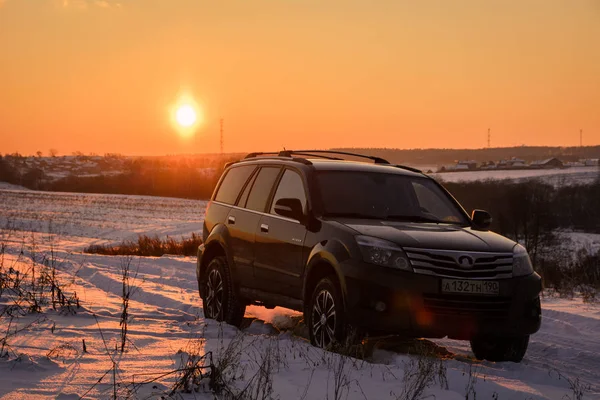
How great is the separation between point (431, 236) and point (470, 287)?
589 mm

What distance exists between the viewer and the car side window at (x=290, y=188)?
8.40 meters

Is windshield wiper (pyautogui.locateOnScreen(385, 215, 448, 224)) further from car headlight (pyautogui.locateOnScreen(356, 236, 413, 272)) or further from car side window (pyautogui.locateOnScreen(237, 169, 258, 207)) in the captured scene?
car side window (pyautogui.locateOnScreen(237, 169, 258, 207))

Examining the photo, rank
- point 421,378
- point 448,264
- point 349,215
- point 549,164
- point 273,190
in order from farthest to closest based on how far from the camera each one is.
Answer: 1. point 549,164
2. point 273,190
3. point 349,215
4. point 448,264
5. point 421,378

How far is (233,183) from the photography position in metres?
10.2

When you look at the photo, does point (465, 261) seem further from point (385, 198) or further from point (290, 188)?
point (290, 188)

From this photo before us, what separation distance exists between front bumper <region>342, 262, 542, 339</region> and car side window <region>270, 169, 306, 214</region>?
1.46 m

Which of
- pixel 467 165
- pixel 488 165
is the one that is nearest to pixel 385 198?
pixel 488 165

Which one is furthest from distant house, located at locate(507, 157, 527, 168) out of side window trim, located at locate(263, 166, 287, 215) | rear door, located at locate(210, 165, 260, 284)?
side window trim, located at locate(263, 166, 287, 215)

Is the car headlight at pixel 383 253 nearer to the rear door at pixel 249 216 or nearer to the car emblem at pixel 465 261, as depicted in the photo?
the car emblem at pixel 465 261

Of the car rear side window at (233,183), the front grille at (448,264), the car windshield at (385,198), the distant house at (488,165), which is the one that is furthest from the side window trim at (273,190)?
the distant house at (488,165)

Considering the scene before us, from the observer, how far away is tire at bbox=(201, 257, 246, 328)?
9398 mm

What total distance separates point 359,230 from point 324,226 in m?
0.51

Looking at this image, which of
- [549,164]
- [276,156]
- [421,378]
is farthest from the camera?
[549,164]

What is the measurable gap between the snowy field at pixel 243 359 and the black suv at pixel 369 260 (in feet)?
1.11
